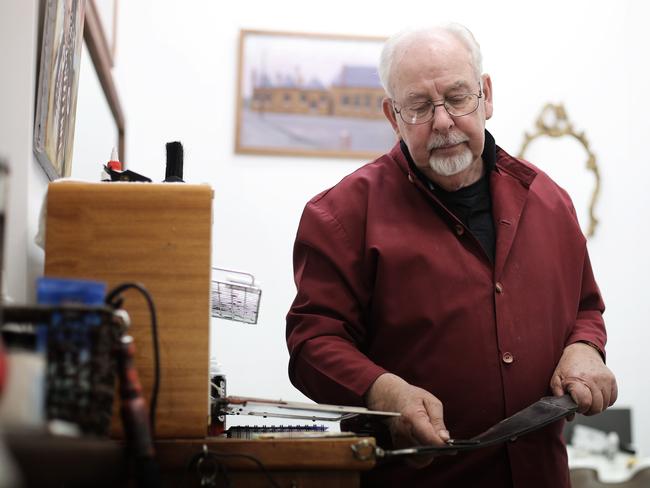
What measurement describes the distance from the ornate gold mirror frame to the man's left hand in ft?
8.08

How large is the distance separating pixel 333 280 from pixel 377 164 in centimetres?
37

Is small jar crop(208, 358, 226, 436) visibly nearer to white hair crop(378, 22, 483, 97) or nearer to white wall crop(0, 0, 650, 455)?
white hair crop(378, 22, 483, 97)

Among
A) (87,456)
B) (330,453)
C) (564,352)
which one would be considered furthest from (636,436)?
(87,456)

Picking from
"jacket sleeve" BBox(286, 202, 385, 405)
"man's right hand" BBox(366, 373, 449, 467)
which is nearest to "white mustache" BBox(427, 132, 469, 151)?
"jacket sleeve" BBox(286, 202, 385, 405)

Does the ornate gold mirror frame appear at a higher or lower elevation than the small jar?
higher

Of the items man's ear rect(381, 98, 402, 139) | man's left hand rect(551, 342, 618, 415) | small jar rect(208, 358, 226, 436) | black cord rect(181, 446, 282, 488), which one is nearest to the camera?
black cord rect(181, 446, 282, 488)

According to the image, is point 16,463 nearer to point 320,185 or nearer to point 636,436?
point 320,185

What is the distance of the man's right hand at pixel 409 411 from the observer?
1436 millimetres

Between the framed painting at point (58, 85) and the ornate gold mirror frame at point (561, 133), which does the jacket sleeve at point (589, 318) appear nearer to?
the framed painting at point (58, 85)

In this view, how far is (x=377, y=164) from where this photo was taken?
1.99m

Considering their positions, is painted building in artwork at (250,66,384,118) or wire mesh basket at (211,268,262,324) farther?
painted building in artwork at (250,66,384,118)

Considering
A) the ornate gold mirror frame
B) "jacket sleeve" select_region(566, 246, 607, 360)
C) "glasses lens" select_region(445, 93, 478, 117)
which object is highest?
the ornate gold mirror frame

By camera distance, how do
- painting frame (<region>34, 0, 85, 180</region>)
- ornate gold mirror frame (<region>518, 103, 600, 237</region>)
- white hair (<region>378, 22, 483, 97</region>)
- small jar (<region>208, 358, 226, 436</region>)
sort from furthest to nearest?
ornate gold mirror frame (<region>518, 103, 600, 237</region>) → white hair (<region>378, 22, 483, 97</region>) → painting frame (<region>34, 0, 85, 180</region>) → small jar (<region>208, 358, 226, 436</region>)

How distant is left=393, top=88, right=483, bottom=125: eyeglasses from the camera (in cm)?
184
